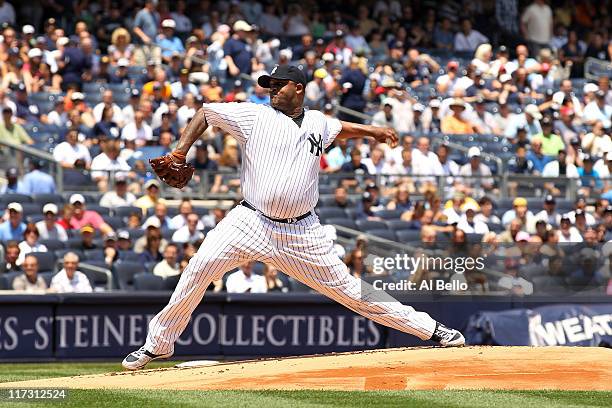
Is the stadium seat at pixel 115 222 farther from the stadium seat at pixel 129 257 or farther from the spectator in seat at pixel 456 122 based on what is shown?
the spectator in seat at pixel 456 122

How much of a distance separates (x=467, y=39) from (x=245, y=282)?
1052 cm

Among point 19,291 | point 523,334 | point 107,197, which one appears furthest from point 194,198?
point 523,334

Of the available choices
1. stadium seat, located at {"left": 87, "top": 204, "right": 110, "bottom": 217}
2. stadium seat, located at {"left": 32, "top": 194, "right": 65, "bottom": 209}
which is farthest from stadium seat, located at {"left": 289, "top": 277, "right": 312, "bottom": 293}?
stadium seat, located at {"left": 32, "top": 194, "right": 65, "bottom": 209}

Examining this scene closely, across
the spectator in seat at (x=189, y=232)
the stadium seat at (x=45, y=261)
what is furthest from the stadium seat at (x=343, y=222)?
the stadium seat at (x=45, y=261)

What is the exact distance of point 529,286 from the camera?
14.7 metres

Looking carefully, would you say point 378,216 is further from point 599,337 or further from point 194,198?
point 599,337

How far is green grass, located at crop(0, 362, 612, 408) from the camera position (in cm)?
796

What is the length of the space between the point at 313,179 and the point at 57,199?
25.8 ft

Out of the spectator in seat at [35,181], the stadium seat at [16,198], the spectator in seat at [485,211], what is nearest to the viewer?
the stadium seat at [16,198]

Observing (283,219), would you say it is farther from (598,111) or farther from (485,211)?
(598,111)

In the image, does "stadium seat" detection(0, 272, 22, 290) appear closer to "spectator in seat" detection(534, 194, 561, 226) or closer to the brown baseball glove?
the brown baseball glove

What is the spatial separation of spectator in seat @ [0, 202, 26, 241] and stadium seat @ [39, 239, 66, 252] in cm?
29

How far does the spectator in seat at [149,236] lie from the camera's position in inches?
611

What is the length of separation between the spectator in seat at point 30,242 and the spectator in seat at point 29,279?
1.96ft
